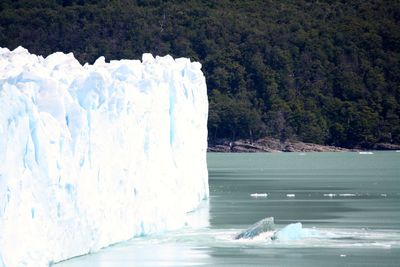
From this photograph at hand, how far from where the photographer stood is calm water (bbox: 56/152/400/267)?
24.3 metres

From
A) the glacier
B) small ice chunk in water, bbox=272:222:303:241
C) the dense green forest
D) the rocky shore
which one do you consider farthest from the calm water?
the dense green forest

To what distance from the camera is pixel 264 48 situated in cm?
12181

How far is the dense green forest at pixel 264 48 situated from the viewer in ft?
367

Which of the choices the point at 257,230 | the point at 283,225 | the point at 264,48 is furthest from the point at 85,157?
the point at 264,48

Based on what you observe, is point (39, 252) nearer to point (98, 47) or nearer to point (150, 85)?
point (150, 85)

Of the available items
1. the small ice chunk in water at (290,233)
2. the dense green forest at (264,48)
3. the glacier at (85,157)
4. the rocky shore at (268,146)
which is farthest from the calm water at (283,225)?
the dense green forest at (264,48)

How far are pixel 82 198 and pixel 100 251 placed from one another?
177 centimetres

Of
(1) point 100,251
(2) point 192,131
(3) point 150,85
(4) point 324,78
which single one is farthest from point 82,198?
(4) point 324,78

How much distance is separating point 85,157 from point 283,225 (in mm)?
9182

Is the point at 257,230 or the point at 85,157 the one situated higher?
the point at 85,157

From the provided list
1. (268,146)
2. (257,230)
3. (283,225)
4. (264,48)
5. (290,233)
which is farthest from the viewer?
(264,48)

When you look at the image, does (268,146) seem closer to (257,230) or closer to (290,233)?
(257,230)

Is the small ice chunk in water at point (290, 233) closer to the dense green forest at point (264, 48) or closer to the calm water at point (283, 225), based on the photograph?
the calm water at point (283, 225)

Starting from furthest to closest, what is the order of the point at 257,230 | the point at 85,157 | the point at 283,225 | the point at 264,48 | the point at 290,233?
the point at 264,48
the point at 283,225
the point at 257,230
the point at 290,233
the point at 85,157
